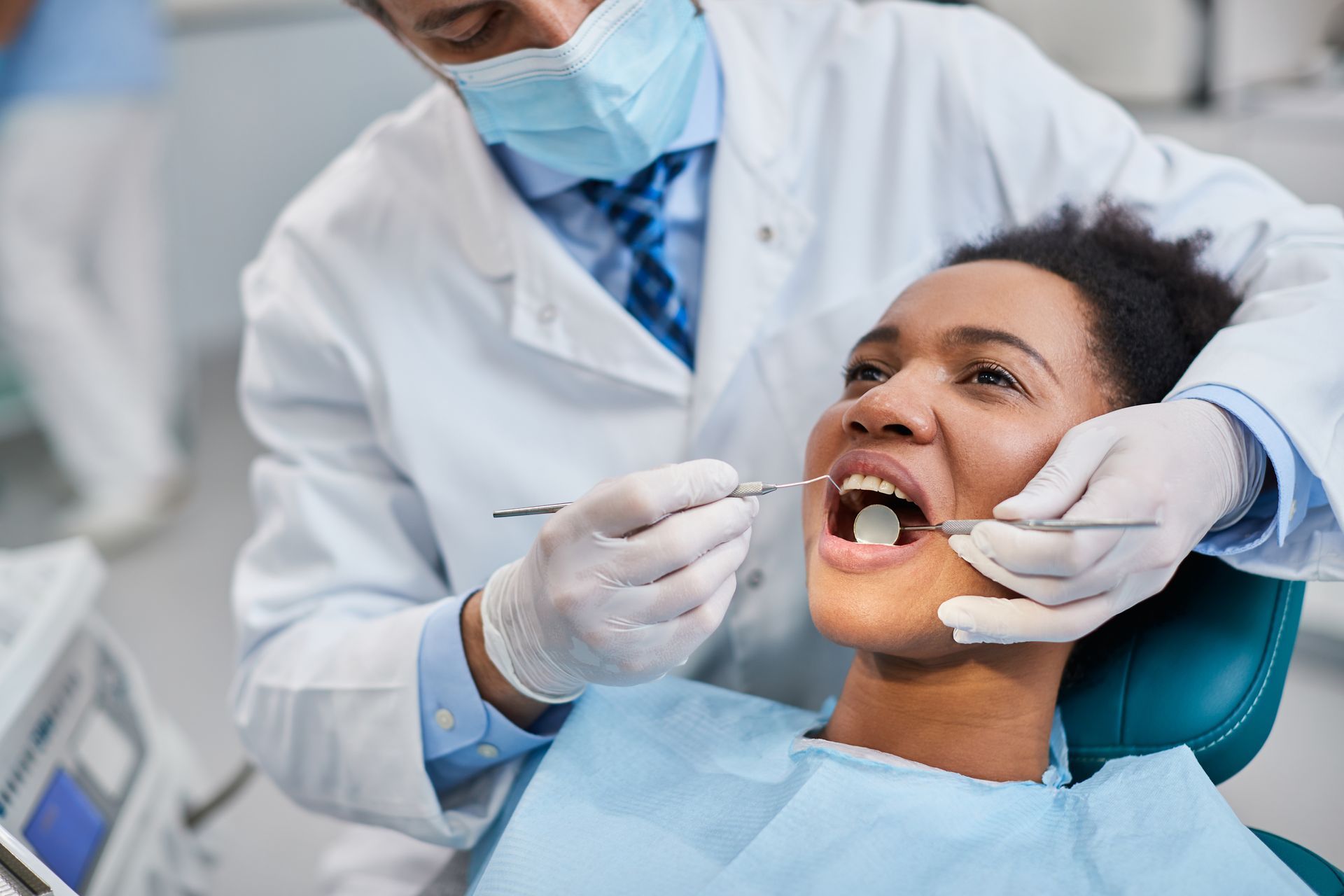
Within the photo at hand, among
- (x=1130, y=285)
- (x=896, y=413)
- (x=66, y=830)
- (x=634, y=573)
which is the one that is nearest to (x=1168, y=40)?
(x=1130, y=285)

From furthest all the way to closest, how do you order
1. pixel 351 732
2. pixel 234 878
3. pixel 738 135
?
pixel 234 878, pixel 738 135, pixel 351 732

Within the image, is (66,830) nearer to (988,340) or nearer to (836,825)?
(836,825)

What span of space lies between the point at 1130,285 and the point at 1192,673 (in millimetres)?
435

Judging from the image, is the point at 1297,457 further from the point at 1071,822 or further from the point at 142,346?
the point at 142,346

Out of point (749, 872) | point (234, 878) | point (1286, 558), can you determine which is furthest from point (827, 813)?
point (234, 878)

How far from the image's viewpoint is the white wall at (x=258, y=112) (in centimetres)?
394

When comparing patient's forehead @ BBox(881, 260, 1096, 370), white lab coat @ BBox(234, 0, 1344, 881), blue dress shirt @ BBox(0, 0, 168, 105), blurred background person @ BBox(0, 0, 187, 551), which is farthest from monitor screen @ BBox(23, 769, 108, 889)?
blue dress shirt @ BBox(0, 0, 168, 105)

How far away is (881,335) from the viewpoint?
1271mm

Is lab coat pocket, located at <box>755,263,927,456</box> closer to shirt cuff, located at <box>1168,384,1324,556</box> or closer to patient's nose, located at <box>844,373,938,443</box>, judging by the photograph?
patient's nose, located at <box>844,373,938,443</box>

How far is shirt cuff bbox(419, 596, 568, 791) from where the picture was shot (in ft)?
4.29

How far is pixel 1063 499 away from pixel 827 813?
387 mm

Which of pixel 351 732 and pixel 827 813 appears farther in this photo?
pixel 351 732

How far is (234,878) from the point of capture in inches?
87.0

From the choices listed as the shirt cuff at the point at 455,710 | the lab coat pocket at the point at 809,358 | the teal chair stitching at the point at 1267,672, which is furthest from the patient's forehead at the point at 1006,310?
the shirt cuff at the point at 455,710
